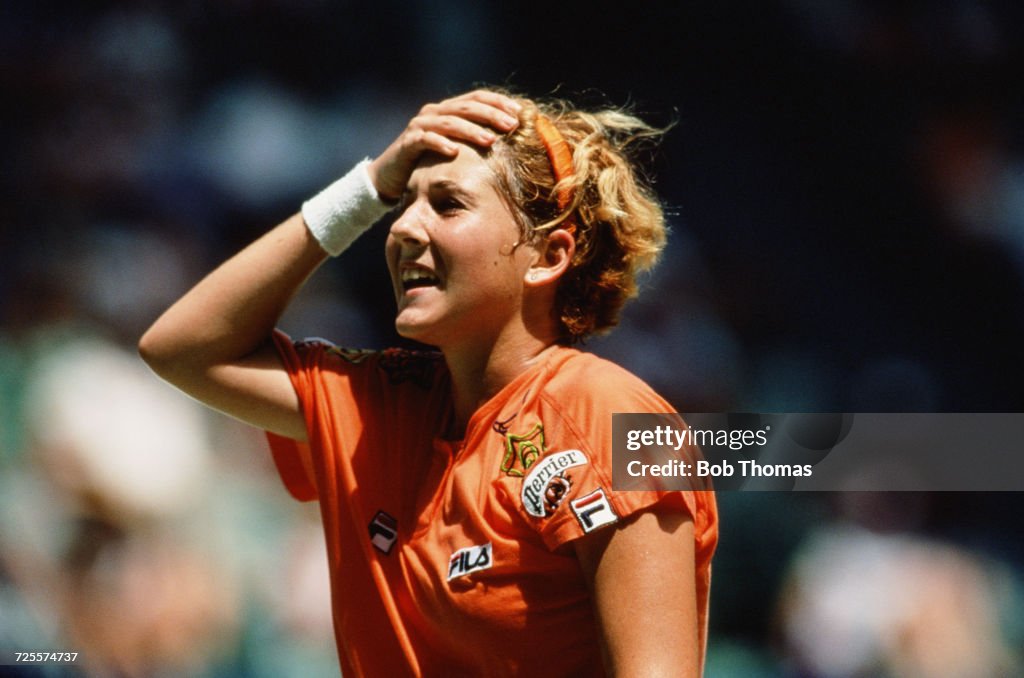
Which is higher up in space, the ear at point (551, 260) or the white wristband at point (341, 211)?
the white wristband at point (341, 211)

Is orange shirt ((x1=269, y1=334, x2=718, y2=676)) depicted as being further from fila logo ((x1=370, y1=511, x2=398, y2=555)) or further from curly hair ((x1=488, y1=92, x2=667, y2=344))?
curly hair ((x1=488, y1=92, x2=667, y2=344))

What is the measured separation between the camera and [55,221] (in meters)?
4.08

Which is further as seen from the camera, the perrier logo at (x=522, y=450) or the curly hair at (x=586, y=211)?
the curly hair at (x=586, y=211)

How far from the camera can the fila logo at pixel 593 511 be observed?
5.03 feet

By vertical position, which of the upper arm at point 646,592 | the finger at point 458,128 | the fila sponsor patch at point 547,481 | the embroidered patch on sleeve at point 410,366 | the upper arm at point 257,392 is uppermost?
the finger at point 458,128

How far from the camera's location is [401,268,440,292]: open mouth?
185cm

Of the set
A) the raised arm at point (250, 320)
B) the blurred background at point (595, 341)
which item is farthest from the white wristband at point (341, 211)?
the blurred background at point (595, 341)

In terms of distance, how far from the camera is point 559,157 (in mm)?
1890

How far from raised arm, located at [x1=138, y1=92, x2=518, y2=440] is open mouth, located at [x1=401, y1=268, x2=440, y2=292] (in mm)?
195

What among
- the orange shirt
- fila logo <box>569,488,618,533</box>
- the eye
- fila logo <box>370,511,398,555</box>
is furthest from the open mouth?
fila logo <box>569,488,618,533</box>

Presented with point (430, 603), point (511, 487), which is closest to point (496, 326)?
point (511, 487)

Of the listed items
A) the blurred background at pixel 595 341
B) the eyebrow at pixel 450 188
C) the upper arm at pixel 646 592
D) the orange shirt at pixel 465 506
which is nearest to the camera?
the upper arm at pixel 646 592

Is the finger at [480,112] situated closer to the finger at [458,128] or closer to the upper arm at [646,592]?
the finger at [458,128]

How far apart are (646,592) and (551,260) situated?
0.61 metres
